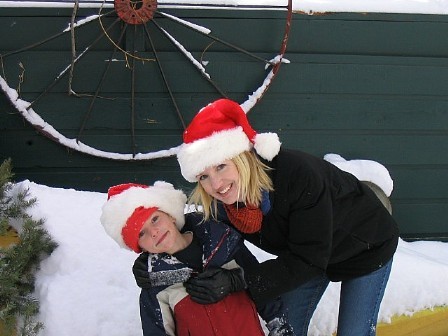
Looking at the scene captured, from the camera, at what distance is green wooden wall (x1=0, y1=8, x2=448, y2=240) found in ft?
11.0

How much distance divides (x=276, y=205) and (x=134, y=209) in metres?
0.46

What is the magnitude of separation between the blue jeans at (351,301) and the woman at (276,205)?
0.06 m

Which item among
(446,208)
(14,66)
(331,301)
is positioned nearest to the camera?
(331,301)

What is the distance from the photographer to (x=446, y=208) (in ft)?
13.0

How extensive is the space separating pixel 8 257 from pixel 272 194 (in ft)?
3.99

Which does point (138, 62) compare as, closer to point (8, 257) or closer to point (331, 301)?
point (8, 257)

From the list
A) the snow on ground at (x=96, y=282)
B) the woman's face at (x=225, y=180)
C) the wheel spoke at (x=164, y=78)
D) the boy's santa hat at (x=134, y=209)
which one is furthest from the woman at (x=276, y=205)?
the wheel spoke at (x=164, y=78)

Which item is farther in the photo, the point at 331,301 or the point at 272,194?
the point at 331,301

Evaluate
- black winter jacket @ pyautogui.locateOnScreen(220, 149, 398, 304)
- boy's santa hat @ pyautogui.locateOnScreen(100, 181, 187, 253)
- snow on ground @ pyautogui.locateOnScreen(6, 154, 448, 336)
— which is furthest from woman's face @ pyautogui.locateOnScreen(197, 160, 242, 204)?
snow on ground @ pyautogui.locateOnScreen(6, 154, 448, 336)

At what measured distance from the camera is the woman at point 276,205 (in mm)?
1849

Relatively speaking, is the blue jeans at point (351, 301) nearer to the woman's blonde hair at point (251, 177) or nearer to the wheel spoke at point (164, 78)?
the woman's blonde hair at point (251, 177)

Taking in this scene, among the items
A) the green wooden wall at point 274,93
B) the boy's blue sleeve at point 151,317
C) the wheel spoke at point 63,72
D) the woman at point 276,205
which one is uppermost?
the wheel spoke at point 63,72

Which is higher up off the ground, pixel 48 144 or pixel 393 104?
pixel 48 144

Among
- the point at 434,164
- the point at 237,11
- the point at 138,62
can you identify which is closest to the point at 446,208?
the point at 434,164
